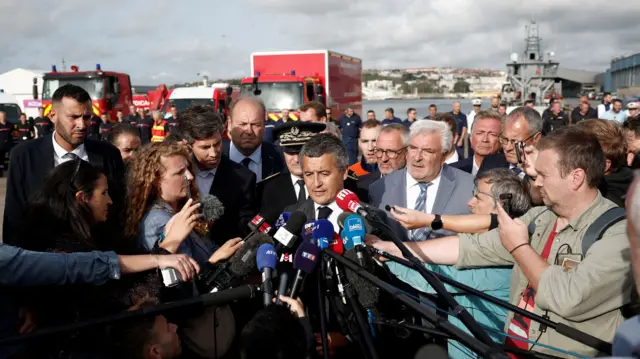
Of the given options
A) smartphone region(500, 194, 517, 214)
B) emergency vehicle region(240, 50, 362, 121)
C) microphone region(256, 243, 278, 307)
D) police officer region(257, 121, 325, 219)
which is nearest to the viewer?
microphone region(256, 243, 278, 307)

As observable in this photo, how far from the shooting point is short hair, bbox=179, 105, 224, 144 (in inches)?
165

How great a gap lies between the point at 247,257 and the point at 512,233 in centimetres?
118

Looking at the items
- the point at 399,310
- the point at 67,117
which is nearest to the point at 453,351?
the point at 399,310

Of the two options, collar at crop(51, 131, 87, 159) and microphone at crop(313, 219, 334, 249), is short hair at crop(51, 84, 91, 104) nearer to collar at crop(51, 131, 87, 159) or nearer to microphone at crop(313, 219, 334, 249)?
collar at crop(51, 131, 87, 159)

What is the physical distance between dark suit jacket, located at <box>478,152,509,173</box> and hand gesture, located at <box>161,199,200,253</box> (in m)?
3.38

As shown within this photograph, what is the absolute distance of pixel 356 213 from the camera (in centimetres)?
277

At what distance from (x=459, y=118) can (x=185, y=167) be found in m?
14.3

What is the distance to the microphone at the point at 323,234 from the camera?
2443 mm

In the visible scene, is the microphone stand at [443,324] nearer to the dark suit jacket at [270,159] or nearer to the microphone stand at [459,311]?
the microphone stand at [459,311]

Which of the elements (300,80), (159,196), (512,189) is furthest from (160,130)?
(512,189)

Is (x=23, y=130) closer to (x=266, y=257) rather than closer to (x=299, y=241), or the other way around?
(x=299, y=241)

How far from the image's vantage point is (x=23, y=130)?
19.4m

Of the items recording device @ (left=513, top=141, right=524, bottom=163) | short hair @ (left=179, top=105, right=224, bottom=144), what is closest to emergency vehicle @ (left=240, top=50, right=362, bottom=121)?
recording device @ (left=513, top=141, right=524, bottom=163)

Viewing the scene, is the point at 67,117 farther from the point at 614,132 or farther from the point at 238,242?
the point at 614,132
